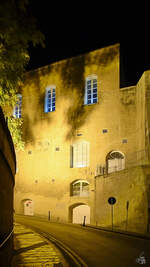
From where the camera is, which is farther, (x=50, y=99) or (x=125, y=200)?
(x=50, y=99)

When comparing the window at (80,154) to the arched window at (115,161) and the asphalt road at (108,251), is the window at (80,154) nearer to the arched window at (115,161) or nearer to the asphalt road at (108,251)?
the arched window at (115,161)

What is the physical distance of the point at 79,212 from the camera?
81.1ft

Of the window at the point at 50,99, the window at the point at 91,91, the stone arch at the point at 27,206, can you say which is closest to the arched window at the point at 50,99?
the window at the point at 50,99

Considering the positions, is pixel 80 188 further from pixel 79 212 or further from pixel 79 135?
pixel 79 135

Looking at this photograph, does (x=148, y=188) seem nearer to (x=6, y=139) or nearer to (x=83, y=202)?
(x=83, y=202)

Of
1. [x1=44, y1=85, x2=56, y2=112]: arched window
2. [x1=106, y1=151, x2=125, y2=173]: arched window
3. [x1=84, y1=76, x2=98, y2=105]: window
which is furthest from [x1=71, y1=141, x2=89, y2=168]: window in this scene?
[x1=44, y1=85, x2=56, y2=112]: arched window

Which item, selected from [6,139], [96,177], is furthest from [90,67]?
[6,139]

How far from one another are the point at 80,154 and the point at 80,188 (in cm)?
268

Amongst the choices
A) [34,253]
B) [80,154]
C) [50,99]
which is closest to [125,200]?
[80,154]

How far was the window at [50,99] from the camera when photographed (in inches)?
1091

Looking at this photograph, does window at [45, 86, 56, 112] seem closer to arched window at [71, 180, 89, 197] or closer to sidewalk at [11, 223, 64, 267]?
arched window at [71, 180, 89, 197]

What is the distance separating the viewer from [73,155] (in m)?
25.8

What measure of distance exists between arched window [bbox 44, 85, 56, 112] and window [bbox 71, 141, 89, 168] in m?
4.30

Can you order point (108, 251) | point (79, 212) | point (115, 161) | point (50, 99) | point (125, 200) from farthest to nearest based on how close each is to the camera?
point (50, 99) < point (79, 212) < point (115, 161) < point (125, 200) < point (108, 251)
